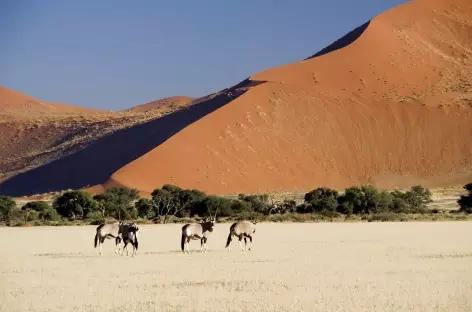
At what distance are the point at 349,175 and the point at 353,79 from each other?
754 inches

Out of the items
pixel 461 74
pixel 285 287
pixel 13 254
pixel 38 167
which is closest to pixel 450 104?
pixel 461 74

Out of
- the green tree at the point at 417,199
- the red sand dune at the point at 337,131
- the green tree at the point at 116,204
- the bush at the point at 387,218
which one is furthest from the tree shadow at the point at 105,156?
the bush at the point at 387,218

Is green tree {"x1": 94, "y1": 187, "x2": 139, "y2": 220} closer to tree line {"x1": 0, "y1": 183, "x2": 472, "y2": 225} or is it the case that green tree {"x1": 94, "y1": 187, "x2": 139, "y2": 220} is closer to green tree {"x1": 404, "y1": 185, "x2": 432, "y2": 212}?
tree line {"x1": 0, "y1": 183, "x2": 472, "y2": 225}

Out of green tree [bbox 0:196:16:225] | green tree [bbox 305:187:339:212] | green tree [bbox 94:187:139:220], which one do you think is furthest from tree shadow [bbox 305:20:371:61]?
green tree [bbox 0:196:16:225]

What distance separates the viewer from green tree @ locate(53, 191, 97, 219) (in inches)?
2288

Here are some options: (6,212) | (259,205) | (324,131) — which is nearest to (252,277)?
(259,205)

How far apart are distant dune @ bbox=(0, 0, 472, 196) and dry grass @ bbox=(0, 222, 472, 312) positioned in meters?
50.9

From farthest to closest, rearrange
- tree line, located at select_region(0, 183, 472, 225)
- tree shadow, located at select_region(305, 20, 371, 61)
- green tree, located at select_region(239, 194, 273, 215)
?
tree shadow, located at select_region(305, 20, 371, 61)
green tree, located at select_region(239, 194, 273, 215)
tree line, located at select_region(0, 183, 472, 225)

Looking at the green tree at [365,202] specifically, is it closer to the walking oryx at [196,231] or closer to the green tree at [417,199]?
the green tree at [417,199]

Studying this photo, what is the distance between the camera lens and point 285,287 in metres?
15.5

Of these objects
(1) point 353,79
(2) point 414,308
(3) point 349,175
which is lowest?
(2) point 414,308

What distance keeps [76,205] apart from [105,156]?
146 ft

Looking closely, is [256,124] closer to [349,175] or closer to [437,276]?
[349,175]

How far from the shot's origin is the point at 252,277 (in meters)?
17.4
